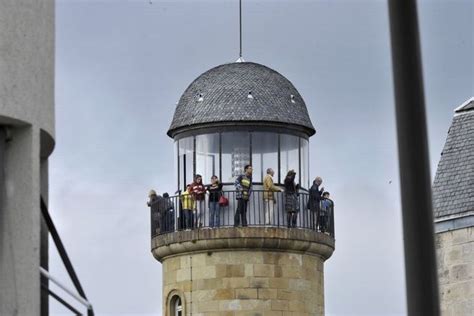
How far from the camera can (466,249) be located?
2709 cm

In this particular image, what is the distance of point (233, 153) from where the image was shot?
124 feet

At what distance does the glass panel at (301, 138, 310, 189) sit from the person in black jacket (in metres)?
0.68

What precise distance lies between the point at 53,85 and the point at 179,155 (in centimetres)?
2314

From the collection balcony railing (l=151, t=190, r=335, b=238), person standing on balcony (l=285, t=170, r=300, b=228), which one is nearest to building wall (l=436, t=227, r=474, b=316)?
balcony railing (l=151, t=190, r=335, b=238)

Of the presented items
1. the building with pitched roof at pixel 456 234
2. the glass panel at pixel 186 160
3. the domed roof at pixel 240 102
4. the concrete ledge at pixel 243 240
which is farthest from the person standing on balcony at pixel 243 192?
the building with pitched roof at pixel 456 234

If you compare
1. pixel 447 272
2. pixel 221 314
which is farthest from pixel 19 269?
pixel 221 314

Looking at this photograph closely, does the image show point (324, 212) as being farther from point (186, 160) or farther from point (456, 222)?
point (456, 222)

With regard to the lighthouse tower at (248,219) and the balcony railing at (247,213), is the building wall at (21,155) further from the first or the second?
the balcony railing at (247,213)

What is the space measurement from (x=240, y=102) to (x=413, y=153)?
2906 centimetres

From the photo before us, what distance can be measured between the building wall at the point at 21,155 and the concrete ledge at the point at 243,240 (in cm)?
2200

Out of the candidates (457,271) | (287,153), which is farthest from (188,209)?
(457,271)

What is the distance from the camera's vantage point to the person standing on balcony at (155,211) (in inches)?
1513

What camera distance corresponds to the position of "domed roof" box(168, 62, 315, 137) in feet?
124

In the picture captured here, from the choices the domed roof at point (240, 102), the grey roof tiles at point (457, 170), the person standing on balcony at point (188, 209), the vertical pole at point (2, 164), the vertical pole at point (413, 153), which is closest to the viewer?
the vertical pole at point (413, 153)
